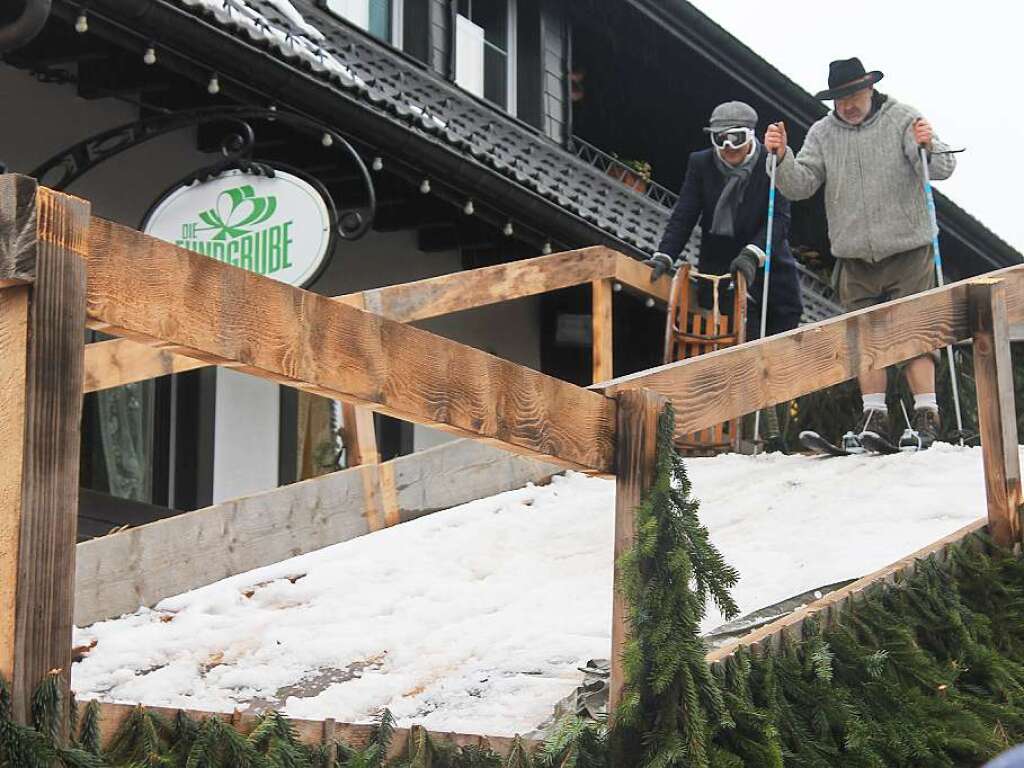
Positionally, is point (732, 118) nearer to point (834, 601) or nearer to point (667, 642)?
point (834, 601)

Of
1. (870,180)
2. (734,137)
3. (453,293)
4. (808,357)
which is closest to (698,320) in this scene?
(734,137)

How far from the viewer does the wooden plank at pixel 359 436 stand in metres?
6.88

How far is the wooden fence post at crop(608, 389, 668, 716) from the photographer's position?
12.1 feet

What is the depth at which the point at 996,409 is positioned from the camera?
17.7 feet

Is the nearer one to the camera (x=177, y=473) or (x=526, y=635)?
(x=526, y=635)

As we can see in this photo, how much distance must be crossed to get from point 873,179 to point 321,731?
558cm

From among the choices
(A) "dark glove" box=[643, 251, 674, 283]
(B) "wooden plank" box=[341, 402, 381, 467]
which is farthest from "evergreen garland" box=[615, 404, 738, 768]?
(A) "dark glove" box=[643, 251, 674, 283]

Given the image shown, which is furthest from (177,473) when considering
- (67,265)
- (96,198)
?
(67,265)

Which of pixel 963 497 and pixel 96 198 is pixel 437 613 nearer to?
pixel 963 497

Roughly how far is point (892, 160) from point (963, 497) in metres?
2.73

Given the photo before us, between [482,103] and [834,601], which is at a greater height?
[482,103]

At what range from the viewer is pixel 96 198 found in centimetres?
956

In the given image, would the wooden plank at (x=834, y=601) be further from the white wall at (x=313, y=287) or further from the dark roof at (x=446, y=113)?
the white wall at (x=313, y=287)

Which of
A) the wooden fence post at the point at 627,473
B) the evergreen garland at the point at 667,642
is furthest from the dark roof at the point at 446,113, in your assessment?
the evergreen garland at the point at 667,642
